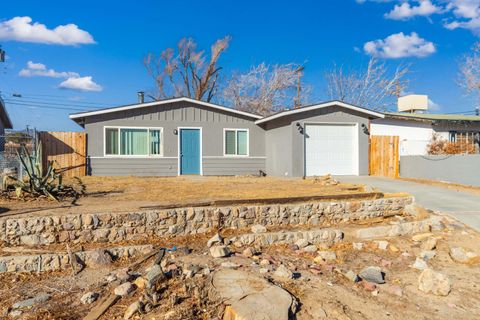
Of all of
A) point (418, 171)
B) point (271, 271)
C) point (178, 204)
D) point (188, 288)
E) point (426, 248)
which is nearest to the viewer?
point (188, 288)

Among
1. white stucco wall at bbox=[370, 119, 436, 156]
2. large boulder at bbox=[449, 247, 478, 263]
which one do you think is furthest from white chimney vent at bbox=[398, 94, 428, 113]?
large boulder at bbox=[449, 247, 478, 263]

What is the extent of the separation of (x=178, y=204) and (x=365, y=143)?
31.2 ft

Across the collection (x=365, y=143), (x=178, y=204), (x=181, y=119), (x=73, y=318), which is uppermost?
(x=181, y=119)

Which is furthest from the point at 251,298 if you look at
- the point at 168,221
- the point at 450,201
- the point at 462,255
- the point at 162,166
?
the point at 162,166

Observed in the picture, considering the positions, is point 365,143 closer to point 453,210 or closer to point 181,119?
point 453,210

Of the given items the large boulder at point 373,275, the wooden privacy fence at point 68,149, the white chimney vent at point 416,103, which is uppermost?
the white chimney vent at point 416,103

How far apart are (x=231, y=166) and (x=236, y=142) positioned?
41.2 inches

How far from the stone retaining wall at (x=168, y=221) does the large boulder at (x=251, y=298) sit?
73.2 inches

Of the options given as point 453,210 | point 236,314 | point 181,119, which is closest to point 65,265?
point 236,314

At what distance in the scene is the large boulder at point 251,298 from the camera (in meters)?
3.43

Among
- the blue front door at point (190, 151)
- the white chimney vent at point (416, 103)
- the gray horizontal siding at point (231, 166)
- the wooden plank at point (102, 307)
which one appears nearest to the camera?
the wooden plank at point (102, 307)

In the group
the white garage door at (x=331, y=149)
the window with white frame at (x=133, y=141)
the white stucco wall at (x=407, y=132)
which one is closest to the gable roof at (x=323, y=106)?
the white garage door at (x=331, y=149)

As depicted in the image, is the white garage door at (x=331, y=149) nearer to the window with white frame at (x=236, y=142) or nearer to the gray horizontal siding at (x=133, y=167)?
the window with white frame at (x=236, y=142)

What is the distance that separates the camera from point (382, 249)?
6.06 meters
